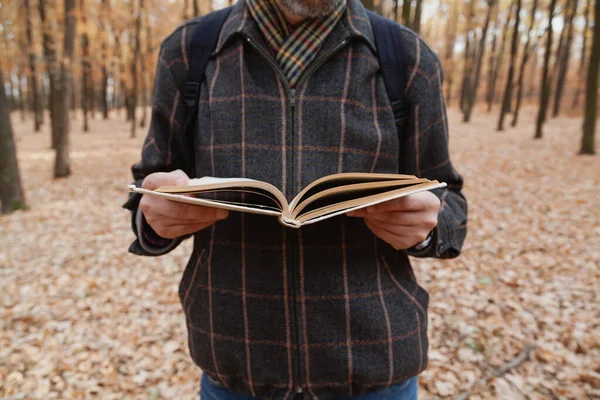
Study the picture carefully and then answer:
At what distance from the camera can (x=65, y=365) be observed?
3.48 m

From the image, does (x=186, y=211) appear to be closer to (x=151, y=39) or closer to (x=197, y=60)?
(x=197, y=60)

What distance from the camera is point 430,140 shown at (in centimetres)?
126

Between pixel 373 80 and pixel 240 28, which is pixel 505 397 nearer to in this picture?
pixel 373 80

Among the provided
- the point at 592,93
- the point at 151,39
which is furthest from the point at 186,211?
the point at 151,39

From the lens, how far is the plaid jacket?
1164 mm

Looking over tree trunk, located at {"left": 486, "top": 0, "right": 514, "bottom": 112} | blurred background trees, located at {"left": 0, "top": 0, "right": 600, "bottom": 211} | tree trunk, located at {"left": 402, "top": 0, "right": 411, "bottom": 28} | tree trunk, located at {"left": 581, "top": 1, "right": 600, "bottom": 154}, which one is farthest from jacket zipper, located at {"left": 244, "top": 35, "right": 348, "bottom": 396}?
tree trunk, located at {"left": 486, "top": 0, "right": 514, "bottom": 112}

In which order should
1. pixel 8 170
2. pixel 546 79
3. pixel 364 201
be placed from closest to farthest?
pixel 364 201
pixel 8 170
pixel 546 79

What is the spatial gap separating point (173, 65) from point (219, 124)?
0.94 feet

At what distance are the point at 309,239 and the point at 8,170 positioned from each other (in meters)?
8.17

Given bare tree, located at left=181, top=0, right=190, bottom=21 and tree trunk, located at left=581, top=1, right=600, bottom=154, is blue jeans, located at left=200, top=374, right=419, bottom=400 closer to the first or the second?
tree trunk, located at left=581, top=1, right=600, bottom=154

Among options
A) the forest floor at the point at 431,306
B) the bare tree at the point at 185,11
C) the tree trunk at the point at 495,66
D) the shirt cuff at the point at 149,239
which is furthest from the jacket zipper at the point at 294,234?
the tree trunk at the point at 495,66

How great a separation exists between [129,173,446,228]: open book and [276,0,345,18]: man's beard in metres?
0.61

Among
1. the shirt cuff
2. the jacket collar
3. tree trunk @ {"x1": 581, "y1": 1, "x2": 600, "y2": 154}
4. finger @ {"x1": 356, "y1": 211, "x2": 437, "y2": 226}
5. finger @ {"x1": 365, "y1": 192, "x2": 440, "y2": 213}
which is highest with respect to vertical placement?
tree trunk @ {"x1": 581, "y1": 1, "x2": 600, "y2": 154}

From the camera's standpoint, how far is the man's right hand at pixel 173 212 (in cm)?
98
